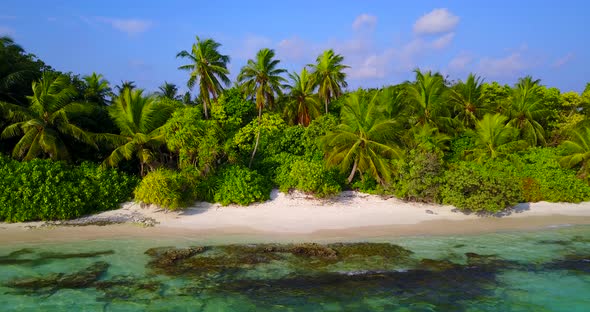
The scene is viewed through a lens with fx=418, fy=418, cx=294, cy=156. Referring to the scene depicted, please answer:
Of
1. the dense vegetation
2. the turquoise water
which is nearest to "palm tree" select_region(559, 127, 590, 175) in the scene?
the dense vegetation

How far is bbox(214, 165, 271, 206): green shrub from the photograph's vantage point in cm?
1848

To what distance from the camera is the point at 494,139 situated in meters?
22.6

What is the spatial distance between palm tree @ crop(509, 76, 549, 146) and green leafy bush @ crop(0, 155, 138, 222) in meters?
24.1

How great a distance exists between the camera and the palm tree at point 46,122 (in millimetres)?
18453

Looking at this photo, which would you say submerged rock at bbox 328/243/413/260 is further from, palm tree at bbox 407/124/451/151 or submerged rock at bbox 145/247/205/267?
palm tree at bbox 407/124/451/151

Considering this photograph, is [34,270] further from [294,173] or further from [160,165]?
[294,173]

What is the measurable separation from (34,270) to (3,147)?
10804 mm

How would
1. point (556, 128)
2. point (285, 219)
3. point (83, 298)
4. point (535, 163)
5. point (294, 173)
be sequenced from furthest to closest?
point (556, 128), point (535, 163), point (294, 173), point (285, 219), point (83, 298)

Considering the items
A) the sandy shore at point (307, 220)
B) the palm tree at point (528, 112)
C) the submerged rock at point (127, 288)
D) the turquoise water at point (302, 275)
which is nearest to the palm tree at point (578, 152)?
the sandy shore at point (307, 220)

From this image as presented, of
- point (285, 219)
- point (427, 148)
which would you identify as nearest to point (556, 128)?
point (427, 148)

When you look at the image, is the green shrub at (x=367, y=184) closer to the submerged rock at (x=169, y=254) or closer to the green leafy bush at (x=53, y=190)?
the submerged rock at (x=169, y=254)

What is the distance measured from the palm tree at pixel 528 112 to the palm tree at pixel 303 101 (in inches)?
528

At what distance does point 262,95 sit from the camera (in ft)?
85.4

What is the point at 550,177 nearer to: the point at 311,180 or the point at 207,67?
the point at 311,180
